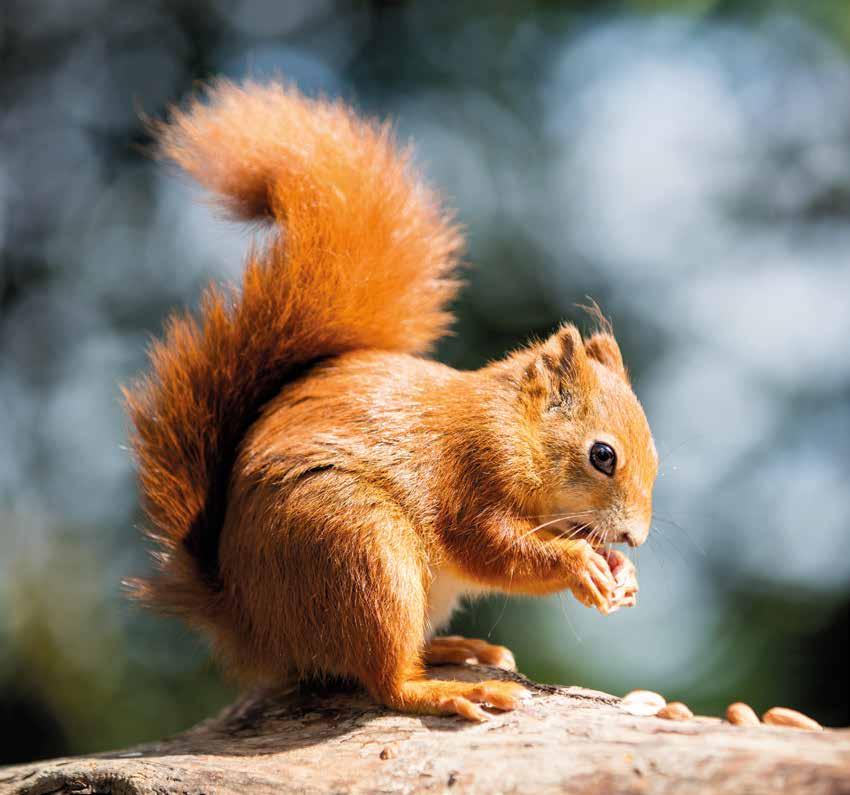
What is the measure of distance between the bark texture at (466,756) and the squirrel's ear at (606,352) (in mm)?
700

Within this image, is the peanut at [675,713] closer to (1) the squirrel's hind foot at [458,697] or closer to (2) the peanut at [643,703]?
(2) the peanut at [643,703]

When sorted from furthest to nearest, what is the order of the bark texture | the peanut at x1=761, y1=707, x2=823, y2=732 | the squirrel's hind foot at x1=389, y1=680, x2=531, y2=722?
1. the squirrel's hind foot at x1=389, y1=680, x2=531, y2=722
2. the peanut at x1=761, y1=707, x2=823, y2=732
3. the bark texture

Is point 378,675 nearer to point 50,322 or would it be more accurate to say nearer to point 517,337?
point 517,337

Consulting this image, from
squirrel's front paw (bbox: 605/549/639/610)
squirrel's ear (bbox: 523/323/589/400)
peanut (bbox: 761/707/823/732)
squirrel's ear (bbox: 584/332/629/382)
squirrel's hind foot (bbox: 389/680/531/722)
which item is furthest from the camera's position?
squirrel's ear (bbox: 584/332/629/382)

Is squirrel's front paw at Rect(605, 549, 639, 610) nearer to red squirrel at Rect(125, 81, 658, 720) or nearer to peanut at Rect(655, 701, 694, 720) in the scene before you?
red squirrel at Rect(125, 81, 658, 720)

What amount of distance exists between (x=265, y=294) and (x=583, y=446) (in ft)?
2.40

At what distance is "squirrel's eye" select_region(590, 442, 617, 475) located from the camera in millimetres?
1648

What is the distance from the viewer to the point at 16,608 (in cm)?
392

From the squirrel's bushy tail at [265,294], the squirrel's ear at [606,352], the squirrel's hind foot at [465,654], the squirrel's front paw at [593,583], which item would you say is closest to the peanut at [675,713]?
the squirrel's front paw at [593,583]

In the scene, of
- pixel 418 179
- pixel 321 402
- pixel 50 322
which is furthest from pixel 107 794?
pixel 50 322

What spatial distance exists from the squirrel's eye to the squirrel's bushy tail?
57cm

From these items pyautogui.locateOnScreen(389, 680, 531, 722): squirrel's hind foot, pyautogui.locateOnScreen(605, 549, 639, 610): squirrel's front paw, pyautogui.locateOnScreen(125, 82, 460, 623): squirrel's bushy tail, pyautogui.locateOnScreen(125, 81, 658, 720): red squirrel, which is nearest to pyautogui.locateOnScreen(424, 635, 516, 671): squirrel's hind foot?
pyautogui.locateOnScreen(125, 81, 658, 720): red squirrel

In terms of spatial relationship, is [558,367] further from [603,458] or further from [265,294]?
[265,294]

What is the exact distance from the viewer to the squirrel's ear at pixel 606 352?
192 cm
